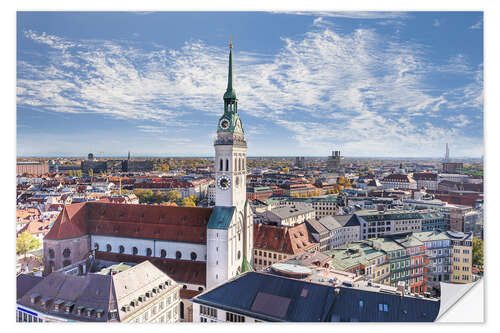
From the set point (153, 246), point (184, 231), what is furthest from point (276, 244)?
point (153, 246)

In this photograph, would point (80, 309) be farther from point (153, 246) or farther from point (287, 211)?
point (287, 211)

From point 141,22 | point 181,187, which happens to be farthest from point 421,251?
point 181,187

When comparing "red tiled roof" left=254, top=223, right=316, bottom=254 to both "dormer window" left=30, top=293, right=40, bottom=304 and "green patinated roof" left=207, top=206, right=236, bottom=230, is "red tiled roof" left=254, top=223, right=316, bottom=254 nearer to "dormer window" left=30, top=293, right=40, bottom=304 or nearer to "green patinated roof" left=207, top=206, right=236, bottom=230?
"green patinated roof" left=207, top=206, right=236, bottom=230

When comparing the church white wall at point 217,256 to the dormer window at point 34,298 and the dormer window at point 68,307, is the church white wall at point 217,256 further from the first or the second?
the dormer window at point 34,298

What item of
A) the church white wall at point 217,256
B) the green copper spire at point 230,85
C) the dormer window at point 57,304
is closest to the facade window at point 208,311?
the church white wall at point 217,256

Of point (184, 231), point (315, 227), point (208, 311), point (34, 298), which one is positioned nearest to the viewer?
point (208, 311)

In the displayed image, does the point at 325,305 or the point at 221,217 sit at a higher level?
the point at 221,217
